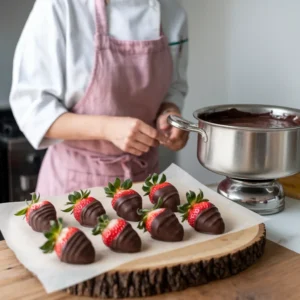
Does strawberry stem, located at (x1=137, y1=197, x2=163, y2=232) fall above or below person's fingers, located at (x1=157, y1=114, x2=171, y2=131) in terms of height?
below

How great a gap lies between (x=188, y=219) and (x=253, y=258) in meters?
0.10

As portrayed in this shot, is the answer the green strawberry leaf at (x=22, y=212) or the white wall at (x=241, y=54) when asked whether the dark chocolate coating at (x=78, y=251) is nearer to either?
the green strawberry leaf at (x=22, y=212)

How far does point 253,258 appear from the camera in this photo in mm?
688

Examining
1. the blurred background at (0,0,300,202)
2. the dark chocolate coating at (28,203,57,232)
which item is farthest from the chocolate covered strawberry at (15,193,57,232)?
the blurred background at (0,0,300,202)

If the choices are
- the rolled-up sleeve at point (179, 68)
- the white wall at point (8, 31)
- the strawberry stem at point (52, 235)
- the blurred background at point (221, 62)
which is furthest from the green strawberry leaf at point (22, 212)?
the white wall at point (8, 31)

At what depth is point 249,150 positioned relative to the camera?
79 cm

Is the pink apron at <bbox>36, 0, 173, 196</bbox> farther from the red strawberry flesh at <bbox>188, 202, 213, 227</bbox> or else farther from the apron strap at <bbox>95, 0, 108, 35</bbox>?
the red strawberry flesh at <bbox>188, 202, 213, 227</bbox>

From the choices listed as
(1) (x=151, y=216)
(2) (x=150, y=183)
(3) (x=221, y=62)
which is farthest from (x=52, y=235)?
(3) (x=221, y=62)

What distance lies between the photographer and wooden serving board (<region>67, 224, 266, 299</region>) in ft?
1.99

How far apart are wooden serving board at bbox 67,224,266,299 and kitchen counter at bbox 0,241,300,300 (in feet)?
0.03

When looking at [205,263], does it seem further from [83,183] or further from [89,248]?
[83,183]

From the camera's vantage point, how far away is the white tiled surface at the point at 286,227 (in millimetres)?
777

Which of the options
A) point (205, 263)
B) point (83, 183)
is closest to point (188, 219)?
point (205, 263)

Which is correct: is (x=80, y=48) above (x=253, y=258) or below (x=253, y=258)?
above
